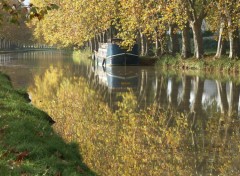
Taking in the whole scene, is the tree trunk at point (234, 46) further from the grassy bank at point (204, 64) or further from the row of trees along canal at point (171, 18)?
the grassy bank at point (204, 64)

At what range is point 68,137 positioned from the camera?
40.5 ft

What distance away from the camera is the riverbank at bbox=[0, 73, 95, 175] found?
25.8ft

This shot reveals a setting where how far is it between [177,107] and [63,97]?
5.83 meters

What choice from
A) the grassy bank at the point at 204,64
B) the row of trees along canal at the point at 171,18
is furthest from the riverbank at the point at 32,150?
the grassy bank at the point at 204,64

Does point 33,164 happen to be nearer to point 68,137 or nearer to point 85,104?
point 68,137

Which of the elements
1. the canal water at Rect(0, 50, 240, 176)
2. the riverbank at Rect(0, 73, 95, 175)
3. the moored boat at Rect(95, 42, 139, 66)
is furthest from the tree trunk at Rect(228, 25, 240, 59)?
the riverbank at Rect(0, 73, 95, 175)

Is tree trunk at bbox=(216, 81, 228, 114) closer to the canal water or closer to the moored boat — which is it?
the canal water

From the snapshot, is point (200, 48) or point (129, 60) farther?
point (129, 60)

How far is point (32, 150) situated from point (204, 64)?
30771 millimetres

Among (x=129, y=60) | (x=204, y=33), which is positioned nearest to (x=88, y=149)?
(x=129, y=60)

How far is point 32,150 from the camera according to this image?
29.7 feet

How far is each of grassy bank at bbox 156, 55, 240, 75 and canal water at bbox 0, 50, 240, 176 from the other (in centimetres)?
1017

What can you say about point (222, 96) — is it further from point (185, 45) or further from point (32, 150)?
point (185, 45)

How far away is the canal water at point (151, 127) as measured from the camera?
32.2 feet
